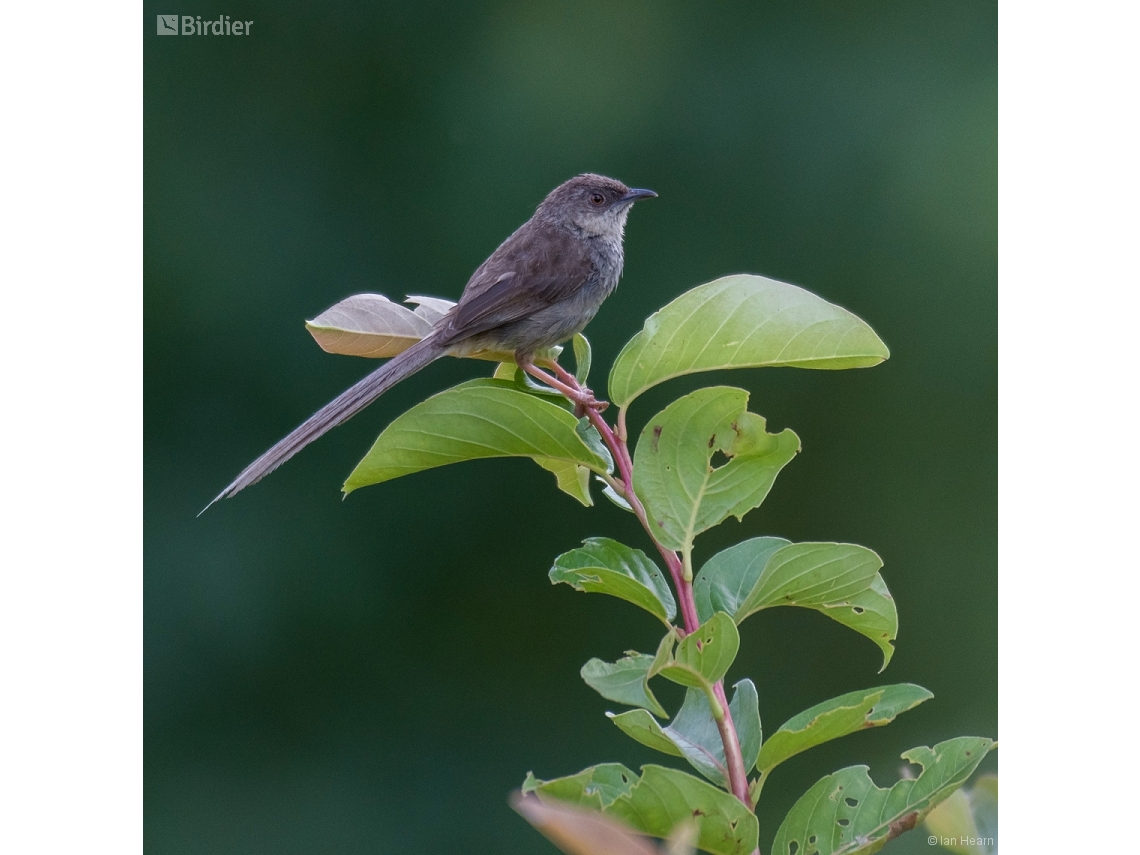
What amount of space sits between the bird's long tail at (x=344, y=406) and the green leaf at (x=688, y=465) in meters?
0.63

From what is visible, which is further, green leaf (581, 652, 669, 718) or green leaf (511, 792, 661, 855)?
green leaf (581, 652, 669, 718)

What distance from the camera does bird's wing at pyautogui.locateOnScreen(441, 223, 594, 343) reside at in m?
2.23

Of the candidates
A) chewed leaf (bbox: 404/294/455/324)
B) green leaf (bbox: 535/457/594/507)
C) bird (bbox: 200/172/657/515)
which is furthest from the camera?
bird (bbox: 200/172/657/515)

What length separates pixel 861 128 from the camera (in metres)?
4.74

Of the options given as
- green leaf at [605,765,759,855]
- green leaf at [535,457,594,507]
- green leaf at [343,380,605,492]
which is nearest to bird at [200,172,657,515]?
green leaf at [535,457,594,507]

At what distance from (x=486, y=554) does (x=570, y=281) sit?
2.43 m

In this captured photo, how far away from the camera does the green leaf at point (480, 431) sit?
3.72 ft

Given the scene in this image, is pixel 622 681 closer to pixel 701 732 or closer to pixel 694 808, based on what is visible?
pixel 701 732

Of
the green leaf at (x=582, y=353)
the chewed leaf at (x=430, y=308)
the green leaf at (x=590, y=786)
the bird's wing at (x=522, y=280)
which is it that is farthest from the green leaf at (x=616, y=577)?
the bird's wing at (x=522, y=280)

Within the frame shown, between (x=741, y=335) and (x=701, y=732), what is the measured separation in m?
0.40

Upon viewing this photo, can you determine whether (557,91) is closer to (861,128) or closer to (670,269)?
(670,269)

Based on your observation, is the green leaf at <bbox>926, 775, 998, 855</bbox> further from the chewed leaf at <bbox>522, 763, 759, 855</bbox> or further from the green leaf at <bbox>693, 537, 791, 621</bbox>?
the green leaf at <bbox>693, 537, 791, 621</bbox>

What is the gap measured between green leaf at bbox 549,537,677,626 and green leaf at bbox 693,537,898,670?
0.04m

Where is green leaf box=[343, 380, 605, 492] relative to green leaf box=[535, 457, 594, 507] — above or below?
above
